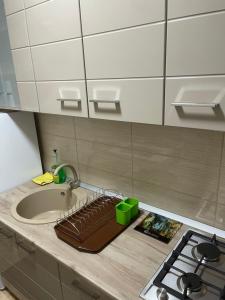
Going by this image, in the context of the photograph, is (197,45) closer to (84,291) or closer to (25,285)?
(84,291)

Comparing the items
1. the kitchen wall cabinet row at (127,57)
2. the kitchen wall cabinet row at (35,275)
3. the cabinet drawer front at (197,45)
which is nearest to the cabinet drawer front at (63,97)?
the kitchen wall cabinet row at (127,57)

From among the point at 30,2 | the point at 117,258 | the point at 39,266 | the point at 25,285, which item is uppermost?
the point at 30,2

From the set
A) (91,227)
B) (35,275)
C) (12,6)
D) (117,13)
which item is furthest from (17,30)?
(35,275)

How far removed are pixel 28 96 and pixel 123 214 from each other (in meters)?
0.81

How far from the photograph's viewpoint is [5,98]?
5.07 feet

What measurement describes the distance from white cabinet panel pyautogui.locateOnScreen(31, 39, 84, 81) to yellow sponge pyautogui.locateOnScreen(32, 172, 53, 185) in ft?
2.56

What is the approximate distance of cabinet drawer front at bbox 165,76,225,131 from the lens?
2.29ft

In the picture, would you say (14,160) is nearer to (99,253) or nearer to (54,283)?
(54,283)

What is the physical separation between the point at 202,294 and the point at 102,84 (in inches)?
33.8

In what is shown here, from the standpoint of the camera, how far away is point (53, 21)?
104 cm

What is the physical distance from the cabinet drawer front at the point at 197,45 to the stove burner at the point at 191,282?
72 centimetres

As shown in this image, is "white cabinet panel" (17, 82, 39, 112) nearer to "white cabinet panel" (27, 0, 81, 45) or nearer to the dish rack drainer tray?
"white cabinet panel" (27, 0, 81, 45)

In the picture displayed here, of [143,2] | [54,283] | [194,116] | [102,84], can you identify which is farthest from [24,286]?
[143,2]

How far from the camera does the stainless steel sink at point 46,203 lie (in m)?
1.54
